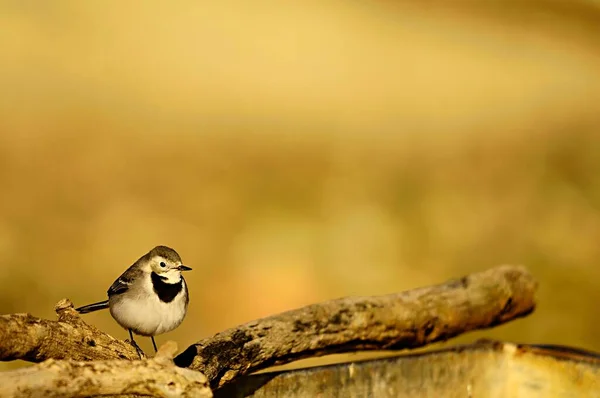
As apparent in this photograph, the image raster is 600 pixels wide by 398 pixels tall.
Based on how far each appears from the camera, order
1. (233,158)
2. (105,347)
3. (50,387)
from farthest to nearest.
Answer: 1. (233,158)
2. (105,347)
3. (50,387)

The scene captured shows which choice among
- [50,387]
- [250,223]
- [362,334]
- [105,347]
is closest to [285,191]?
[250,223]

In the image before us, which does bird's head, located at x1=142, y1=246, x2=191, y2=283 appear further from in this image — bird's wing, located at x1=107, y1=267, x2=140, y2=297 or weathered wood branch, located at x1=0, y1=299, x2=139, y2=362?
weathered wood branch, located at x1=0, y1=299, x2=139, y2=362

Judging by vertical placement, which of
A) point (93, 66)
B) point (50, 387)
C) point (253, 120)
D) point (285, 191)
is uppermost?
point (93, 66)

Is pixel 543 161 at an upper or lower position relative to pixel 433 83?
lower

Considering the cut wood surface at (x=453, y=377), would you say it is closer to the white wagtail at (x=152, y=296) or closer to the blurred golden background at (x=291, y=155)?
the white wagtail at (x=152, y=296)

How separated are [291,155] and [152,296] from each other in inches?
288

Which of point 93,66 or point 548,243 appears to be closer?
point 548,243

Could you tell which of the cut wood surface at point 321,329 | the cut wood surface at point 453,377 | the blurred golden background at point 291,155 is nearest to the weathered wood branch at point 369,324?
the cut wood surface at point 321,329

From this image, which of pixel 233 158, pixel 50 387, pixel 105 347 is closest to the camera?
pixel 50 387

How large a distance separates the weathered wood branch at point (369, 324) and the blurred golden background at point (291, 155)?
363 cm

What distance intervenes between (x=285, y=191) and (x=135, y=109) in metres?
2.27

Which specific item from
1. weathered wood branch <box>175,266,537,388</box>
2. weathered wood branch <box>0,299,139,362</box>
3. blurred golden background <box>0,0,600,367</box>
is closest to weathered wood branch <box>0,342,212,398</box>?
weathered wood branch <box>0,299,139,362</box>

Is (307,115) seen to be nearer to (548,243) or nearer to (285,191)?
(285,191)

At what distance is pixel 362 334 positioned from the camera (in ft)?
17.8
